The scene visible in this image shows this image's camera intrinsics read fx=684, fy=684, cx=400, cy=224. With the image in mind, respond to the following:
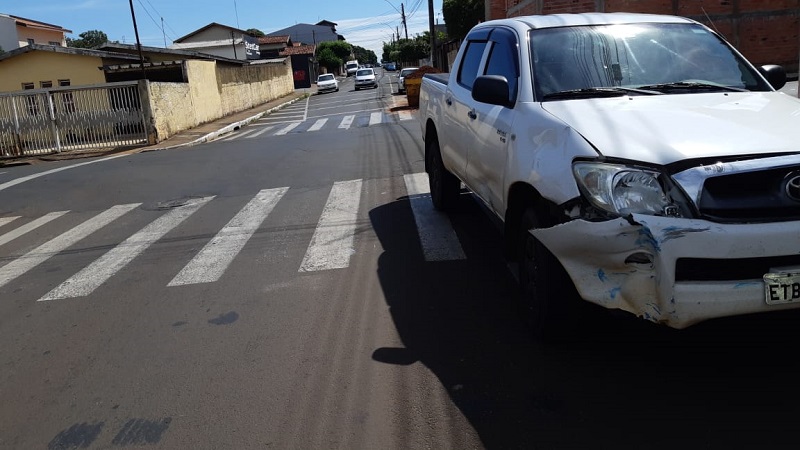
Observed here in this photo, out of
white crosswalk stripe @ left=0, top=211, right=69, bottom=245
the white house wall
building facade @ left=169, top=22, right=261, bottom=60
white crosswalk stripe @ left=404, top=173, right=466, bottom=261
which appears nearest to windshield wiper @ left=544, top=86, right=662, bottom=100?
white crosswalk stripe @ left=404, top=173, right=466, bottom=261

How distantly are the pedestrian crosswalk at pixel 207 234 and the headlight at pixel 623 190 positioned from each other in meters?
2.91

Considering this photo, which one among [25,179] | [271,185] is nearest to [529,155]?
[271,185]

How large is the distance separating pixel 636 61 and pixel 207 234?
17.1 feet

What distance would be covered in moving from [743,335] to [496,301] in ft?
5.47

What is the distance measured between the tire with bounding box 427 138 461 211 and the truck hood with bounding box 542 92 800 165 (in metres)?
3.36

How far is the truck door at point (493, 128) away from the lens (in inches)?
186

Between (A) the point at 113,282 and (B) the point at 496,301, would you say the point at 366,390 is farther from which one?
(A) the point at 113,282

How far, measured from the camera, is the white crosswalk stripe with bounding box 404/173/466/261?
6.41m

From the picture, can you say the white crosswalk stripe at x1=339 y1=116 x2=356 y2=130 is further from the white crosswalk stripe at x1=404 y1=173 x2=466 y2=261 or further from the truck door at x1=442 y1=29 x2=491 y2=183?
the truck door at x1=442 y1=29 x2=491 y2=183

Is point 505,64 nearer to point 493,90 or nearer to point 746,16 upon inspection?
point 493,90

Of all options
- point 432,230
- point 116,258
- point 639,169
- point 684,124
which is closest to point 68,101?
point 116,258

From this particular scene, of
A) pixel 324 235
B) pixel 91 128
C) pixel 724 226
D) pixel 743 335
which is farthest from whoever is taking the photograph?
pixel 91 128

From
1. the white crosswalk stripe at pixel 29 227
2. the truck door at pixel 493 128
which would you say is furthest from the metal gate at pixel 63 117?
the truck door at pixel 493 128

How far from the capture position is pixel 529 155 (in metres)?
4.12
